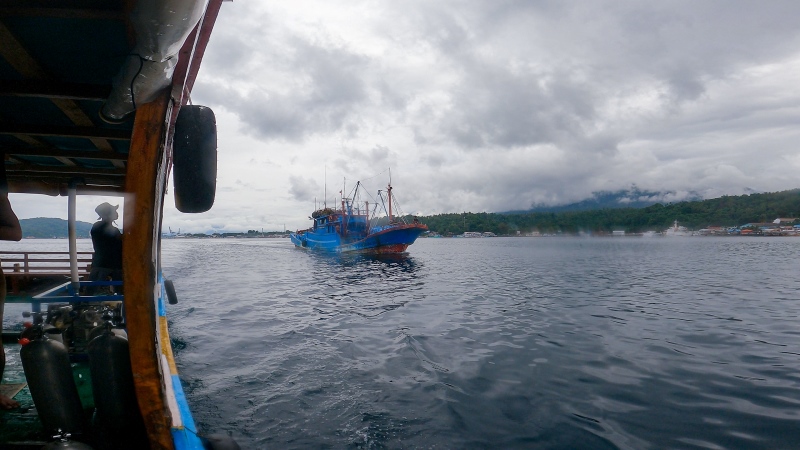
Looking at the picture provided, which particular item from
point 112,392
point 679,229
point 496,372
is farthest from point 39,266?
point 679,229

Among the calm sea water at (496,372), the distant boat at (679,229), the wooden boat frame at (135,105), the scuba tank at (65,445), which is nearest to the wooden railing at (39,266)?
the calm sea water at (496,372)

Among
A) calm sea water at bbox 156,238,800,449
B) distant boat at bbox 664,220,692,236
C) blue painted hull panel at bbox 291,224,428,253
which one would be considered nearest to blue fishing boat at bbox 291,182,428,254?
blue painted hull panel at bbox 291,224,428,253

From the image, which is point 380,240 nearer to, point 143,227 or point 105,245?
point 105,245

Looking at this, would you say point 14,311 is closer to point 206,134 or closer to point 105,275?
point 105,275

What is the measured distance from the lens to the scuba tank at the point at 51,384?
321 centimetres

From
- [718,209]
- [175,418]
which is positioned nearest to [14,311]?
[175,418]

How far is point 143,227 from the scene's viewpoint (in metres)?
2.29

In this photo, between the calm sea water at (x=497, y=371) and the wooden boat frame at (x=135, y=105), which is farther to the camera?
the calm sea water at (x=497, y=371)

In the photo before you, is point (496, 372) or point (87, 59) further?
point (496, 372)

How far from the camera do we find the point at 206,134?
2287 millimetres

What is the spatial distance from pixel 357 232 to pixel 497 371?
5120cm

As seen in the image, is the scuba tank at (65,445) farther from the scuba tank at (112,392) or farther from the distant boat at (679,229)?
the distant boat at (679,229)

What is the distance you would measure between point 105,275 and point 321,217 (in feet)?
196

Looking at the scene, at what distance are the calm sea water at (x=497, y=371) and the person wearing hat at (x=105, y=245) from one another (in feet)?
9.16
